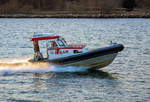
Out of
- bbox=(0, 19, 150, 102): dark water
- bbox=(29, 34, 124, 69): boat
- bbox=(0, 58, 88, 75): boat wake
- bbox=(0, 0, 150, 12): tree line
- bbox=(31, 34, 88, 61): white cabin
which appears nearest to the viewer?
bbox=(0, 19, 150, 102): dark water

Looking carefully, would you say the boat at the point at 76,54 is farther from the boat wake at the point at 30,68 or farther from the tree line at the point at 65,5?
the tree line at the point at 65,5

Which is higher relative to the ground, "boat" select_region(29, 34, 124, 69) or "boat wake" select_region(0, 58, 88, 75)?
"boat" select_region(29, 34, 124, 69)

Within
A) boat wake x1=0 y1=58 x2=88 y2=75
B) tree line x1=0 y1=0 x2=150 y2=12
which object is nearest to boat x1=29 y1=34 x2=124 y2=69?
boat wake x1=0 y1=58 x2=88 y2=75

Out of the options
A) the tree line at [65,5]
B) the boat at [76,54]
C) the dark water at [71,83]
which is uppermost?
the boat at [76,54]

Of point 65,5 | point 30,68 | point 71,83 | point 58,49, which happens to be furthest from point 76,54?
point 65,5

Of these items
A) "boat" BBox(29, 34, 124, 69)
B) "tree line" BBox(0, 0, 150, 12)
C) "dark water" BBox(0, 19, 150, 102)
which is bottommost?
"tree line" BBox(0, 0, 150, 12)

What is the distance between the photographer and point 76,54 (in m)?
31.4

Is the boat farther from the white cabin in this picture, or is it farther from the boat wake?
the boat wake

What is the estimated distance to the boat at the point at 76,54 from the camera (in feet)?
103

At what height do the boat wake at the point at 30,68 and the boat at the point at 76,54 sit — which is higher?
the boat at the point at 76,54

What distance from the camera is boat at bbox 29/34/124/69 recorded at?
31375mm

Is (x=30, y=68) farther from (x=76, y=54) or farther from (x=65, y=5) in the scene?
(x=65, y=5)

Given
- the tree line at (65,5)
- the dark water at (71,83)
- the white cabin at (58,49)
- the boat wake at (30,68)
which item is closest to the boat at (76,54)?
→ the white cabin at (58,49)

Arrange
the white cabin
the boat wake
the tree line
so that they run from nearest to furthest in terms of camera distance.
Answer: the white cabin < the boat wake < the tree line
